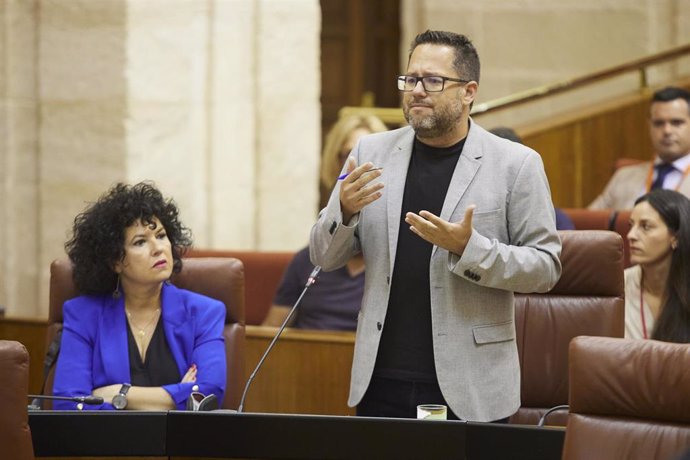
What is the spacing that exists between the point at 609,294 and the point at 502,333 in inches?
31.7

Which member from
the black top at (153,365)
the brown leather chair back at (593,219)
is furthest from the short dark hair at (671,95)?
the black top at (153,365)

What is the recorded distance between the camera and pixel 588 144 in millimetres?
6770

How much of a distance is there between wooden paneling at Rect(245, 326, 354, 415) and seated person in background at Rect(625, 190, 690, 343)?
98 centimetres

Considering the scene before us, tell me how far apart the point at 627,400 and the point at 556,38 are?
17.6ft

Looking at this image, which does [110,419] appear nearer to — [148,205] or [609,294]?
[148,205]

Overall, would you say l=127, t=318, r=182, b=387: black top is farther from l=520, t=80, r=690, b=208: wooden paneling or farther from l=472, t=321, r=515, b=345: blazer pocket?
l=520, t=80, r=690, b=208: wooden paneling

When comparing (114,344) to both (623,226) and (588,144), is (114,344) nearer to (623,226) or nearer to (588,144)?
(623,226)

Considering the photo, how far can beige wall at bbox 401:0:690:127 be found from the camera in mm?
7246

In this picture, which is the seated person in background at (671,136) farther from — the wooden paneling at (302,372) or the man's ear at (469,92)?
the man's ear at (469,92)

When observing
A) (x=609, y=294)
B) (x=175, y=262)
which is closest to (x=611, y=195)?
(x=609, y=294)

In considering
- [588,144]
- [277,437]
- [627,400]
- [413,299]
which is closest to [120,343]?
[277,437]

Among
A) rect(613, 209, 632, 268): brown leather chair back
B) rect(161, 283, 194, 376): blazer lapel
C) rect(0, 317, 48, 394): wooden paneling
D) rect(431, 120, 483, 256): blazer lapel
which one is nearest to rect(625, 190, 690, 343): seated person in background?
rect(613, 209, 632, 268): brown leather chair back

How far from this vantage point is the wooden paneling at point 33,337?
177 inches

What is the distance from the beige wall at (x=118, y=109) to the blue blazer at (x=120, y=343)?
192 centimetres
